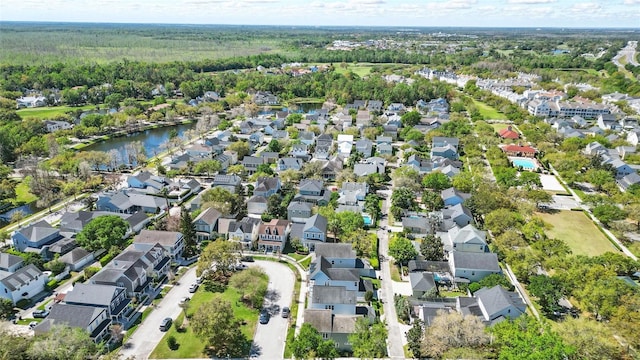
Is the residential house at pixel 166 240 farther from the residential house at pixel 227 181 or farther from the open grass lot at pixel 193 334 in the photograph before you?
the residential house at pixel 227 181

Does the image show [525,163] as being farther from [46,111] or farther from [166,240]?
[46,111]

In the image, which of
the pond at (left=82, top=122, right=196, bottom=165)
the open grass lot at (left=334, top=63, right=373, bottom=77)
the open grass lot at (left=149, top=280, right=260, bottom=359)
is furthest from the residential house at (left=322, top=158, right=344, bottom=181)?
the open grass lot at (left=334, top=63, right=373, bottom=77)

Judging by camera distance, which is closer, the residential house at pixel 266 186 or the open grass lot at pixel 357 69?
the residential house at pixel 266 186

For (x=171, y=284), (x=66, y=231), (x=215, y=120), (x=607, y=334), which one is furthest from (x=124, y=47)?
(x=607, y=334)

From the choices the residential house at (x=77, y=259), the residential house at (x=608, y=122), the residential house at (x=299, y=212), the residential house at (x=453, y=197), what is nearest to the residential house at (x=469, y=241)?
the residential house at (x=453, y=197)

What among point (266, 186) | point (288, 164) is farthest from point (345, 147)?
point (266, 186)
